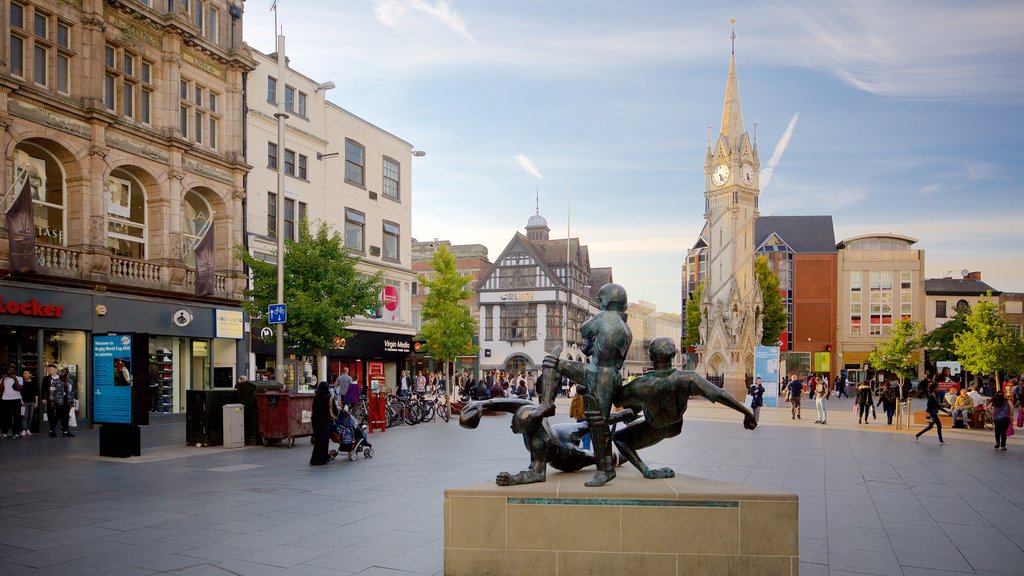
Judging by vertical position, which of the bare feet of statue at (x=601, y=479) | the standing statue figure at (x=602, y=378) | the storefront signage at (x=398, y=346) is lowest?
the storefront signage at (x=398, y=346)

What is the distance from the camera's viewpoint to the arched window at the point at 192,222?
2669cm

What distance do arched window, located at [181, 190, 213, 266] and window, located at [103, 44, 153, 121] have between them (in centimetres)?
355

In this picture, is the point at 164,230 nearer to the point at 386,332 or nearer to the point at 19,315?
the point at 19,315

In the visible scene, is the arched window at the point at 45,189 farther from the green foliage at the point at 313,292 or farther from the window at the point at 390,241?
the window at the point at 390,241

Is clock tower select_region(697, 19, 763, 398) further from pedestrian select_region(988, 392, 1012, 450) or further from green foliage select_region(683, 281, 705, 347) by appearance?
pedestrian select_region(988, 392, 1012, 450)

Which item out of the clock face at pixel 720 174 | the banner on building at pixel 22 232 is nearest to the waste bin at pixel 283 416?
the banner on building at pixel 22 232

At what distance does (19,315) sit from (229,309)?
8.20 metres

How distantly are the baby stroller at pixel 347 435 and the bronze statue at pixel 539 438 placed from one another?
8987 millimetres

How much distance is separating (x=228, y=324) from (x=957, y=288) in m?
86.1

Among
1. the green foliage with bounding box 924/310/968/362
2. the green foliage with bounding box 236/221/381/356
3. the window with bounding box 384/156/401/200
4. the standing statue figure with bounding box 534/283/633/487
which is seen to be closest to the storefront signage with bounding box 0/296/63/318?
the green foliage with bounding box 236/221/381/356

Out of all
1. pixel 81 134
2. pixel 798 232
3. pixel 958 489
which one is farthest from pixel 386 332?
pixel 798 232

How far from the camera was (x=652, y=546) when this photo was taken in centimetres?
533

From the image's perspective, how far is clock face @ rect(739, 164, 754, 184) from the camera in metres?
61.2

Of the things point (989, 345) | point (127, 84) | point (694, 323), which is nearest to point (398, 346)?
point (127, 84)
